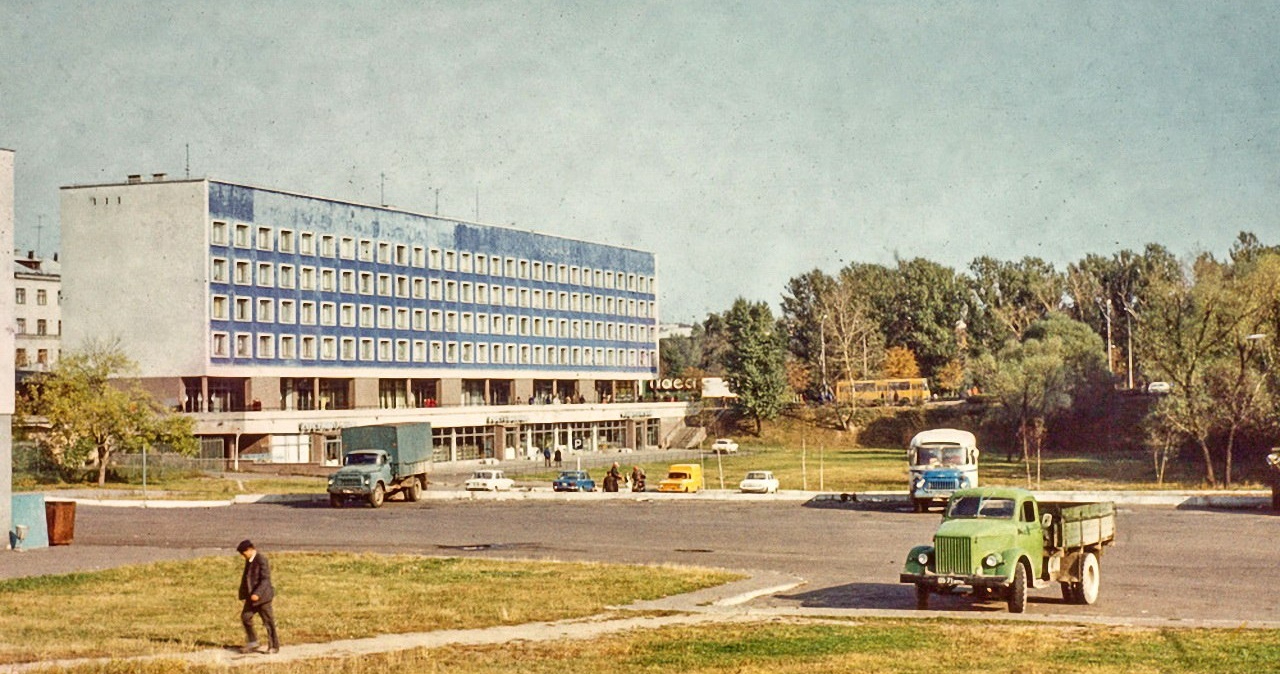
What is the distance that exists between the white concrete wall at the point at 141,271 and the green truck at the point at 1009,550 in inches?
2730

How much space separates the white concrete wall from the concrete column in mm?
49108

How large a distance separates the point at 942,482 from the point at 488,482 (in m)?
26.1

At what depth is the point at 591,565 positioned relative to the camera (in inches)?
1314

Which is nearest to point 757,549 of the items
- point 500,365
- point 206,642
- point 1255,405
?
point 206,642

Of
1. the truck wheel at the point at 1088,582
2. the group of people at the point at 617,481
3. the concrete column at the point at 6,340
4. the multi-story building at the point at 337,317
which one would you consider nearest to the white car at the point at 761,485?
the group of people at the point at 617,481

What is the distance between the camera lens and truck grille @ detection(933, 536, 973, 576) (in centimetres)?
2492

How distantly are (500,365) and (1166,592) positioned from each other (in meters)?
90.9

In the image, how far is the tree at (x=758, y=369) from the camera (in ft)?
431

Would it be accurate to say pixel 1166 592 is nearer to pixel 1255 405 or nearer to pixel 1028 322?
pixel 1255 405

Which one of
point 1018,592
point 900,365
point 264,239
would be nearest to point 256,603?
point 1018,592

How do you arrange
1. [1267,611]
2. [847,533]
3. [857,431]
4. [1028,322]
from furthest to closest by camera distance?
1. [1028,322]
2. [857,431]
3. [847,533]
4. [1267,611]

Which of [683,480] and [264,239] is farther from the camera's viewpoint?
[264,239]

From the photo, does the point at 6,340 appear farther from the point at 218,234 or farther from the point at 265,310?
the point at 265,310

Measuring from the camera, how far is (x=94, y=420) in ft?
228
